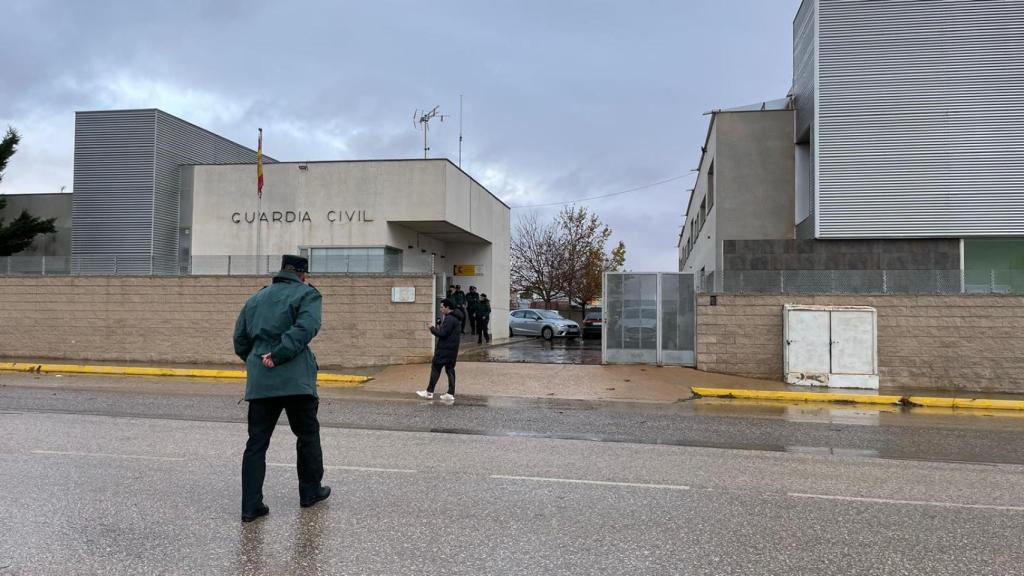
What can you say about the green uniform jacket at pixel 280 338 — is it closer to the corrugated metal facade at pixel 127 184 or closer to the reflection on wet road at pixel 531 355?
the reflection on wet road at pixel 531 355

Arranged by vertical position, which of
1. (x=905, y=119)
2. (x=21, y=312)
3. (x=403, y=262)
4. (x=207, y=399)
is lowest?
(x=207, y=399)

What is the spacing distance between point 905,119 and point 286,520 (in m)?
20.1

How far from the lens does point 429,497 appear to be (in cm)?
579

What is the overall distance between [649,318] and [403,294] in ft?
19.6

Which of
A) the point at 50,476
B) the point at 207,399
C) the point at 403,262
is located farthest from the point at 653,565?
the point at 403,262

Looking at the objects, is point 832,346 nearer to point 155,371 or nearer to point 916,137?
point 916,137

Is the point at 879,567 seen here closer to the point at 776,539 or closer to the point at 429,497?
the point at 776,539

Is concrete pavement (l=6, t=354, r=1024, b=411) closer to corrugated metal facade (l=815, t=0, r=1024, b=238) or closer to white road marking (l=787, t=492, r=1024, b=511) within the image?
corrugated metal facade (l=815, t=0, r=1024, b=238)

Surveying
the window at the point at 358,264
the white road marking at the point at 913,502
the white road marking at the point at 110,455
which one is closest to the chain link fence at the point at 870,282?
the window at the point at 358,264

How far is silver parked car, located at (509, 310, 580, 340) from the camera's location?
29.4m

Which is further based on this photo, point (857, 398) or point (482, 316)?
point (482, 316)

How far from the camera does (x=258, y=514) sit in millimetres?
5105

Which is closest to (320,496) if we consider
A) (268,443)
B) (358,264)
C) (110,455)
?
(268,443)

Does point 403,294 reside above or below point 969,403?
above
